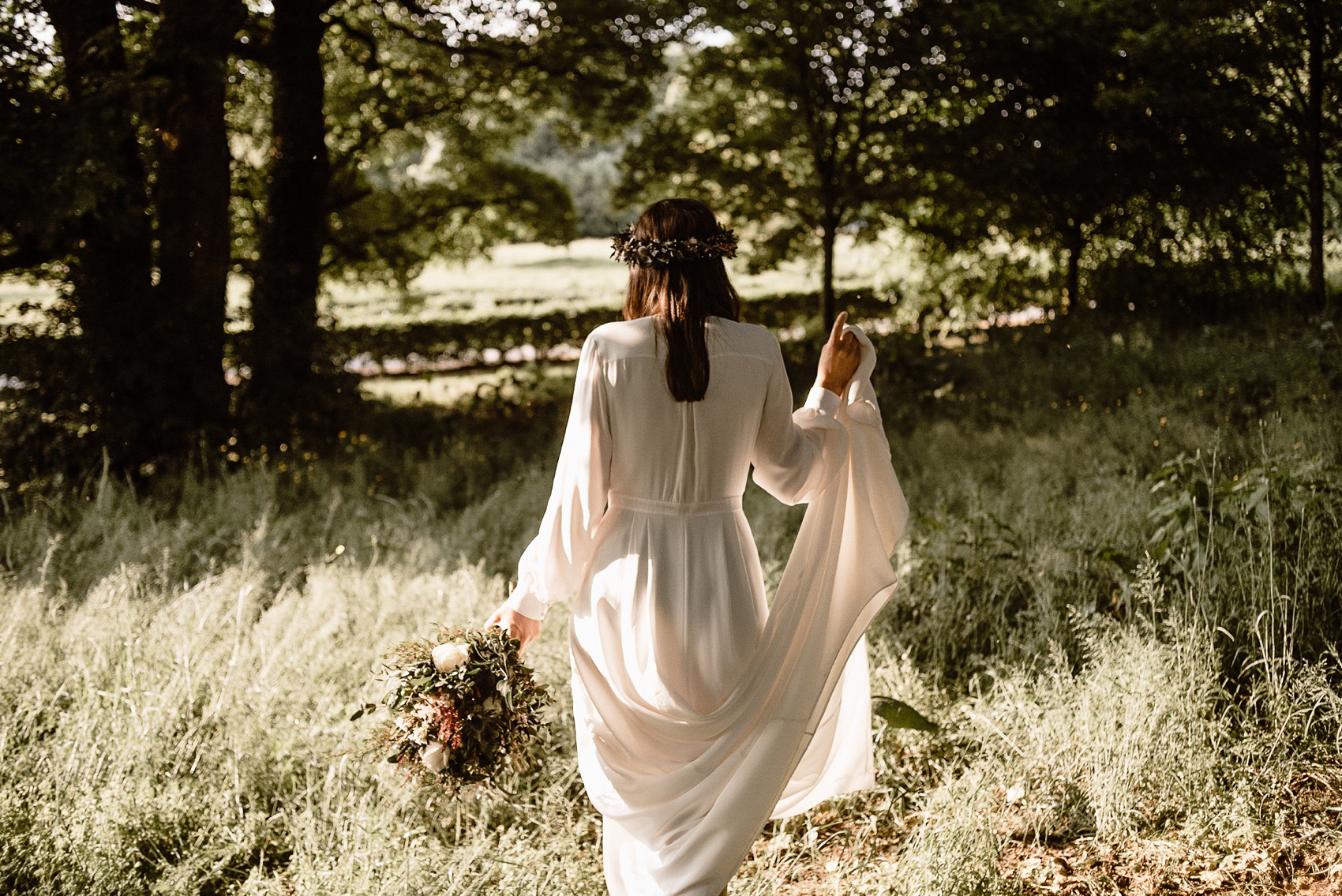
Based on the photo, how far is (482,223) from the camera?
1509 cm

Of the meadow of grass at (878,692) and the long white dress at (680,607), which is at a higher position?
the long white dress at (680,607)

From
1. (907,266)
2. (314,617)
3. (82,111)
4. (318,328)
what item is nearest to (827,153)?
(907,266)

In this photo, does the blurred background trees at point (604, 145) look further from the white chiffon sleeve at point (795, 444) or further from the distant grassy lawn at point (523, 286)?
the white chiffon sleeve at point (795, 444)

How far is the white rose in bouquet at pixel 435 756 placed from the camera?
8.82 ft

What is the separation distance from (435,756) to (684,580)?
2.84ft

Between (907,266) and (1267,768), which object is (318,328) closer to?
(1267,768)

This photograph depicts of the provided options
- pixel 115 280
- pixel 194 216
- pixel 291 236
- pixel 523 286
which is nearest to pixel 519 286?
pixel 523 286

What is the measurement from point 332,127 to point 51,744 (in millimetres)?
11095

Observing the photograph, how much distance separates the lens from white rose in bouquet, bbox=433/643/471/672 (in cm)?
268

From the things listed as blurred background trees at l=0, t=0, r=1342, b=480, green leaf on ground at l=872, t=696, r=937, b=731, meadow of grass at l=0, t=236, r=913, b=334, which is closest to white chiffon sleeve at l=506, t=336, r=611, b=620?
green leaf on ground at l=872, t=696, r=937, b=731

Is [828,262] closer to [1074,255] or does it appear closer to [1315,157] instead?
[1074,255]

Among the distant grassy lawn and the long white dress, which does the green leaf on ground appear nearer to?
the long white dress

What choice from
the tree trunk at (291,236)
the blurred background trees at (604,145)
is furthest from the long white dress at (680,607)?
the tree trunk at (291,236)

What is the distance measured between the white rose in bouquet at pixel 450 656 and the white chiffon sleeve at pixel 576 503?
19 cm
